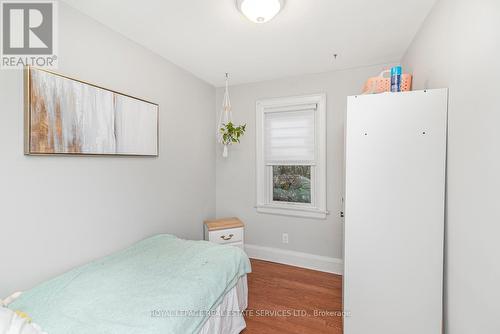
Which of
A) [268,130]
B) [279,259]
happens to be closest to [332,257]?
[279,259]

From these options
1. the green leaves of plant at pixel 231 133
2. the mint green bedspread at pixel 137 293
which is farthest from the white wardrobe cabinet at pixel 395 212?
the green leaves of plant at pixel 231 133

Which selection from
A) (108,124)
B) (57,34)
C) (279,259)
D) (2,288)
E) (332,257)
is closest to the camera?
(2,288)

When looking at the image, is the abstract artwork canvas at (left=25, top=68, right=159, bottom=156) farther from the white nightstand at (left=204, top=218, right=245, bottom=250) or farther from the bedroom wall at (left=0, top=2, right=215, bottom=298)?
the white nightstand at (left=204, top=218, right=245, bottom=250)

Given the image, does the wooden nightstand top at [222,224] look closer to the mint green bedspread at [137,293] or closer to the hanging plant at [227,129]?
the mint green bedspread at [137,293]

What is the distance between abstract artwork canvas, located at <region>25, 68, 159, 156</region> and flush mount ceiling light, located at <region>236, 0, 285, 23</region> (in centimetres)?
119

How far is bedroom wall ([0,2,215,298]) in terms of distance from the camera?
1.24 metres

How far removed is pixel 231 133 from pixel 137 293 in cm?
198

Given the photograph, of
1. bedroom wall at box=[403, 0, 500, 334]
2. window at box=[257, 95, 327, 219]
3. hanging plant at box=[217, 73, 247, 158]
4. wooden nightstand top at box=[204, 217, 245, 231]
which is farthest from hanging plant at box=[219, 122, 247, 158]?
bedroom wall at box=[403, 0, 500, 334]

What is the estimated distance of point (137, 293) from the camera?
126 centimetres

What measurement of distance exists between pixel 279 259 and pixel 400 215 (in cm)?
183

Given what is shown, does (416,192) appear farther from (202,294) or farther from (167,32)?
(167,32)

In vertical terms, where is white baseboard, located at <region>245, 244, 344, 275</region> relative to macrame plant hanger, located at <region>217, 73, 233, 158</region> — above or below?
below

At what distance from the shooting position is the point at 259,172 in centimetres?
292

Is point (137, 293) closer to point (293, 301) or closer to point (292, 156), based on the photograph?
point (293, 301)
